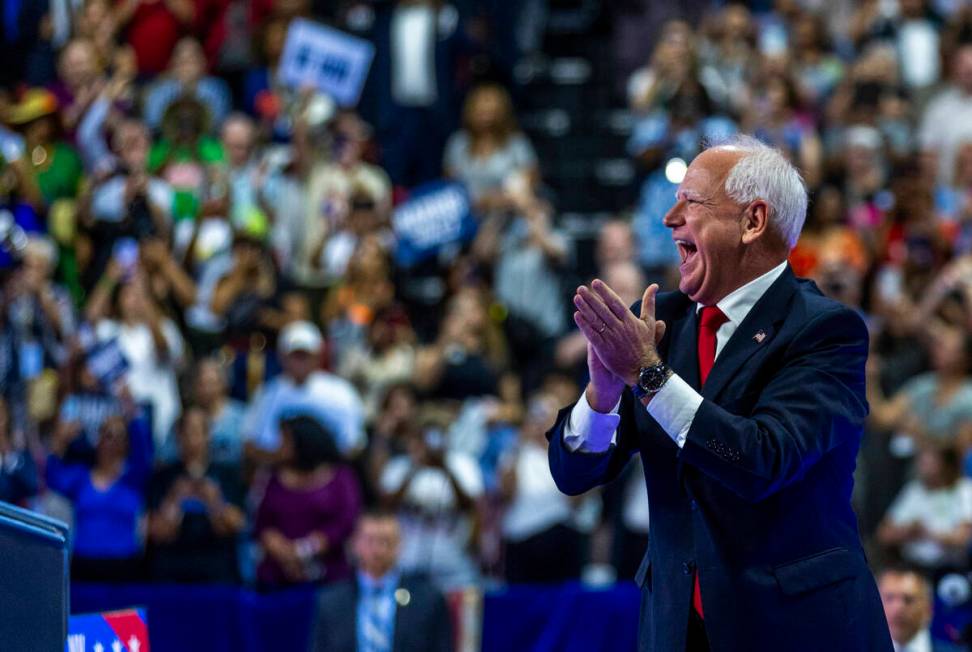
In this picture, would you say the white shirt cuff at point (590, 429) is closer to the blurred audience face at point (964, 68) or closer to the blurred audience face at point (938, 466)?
the blurred audience face at point (938, 466)

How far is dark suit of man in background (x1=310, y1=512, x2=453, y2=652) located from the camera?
282 inches

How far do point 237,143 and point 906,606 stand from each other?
5.99m

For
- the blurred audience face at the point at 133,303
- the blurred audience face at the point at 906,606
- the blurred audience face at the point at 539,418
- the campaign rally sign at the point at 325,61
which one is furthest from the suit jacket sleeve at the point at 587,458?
the campaign rally sign at the point at 325,61

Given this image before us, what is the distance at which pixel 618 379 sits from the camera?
11.0ft

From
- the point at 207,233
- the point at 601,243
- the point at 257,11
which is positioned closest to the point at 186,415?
the point at 207,233

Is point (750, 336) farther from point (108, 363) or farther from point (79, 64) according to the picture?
point (79, 64)

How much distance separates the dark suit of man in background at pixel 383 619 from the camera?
716cm

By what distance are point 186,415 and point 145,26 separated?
14.0 feet

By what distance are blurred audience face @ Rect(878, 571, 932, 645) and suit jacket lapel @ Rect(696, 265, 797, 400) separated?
324 centimetres

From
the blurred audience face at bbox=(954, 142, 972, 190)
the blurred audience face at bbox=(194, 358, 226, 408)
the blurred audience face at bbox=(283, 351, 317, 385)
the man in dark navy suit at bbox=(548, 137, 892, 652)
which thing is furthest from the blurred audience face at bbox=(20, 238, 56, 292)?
the man in dark navy suit at bbox=(548, 137, 892, 652)

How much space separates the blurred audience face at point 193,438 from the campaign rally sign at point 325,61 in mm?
3096

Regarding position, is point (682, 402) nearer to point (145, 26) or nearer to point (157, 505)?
point (157, 505)

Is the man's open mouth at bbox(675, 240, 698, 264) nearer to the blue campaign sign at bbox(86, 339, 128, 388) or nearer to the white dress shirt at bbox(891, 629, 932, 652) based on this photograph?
the white dress shirt at bbox(891, 629, 932, 652)

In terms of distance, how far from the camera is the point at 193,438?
28.7 ft
